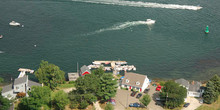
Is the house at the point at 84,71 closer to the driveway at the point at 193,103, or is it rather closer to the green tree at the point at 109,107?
the green tree at the point at 109,107

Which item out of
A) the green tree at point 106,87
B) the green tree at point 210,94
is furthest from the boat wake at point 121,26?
the green tree at point 210,94

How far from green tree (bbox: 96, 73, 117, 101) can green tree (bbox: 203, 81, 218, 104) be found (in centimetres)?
3822

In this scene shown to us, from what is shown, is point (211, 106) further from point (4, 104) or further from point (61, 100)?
point (4, 104)

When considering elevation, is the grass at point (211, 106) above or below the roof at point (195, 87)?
below

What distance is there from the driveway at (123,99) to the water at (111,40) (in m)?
24.6

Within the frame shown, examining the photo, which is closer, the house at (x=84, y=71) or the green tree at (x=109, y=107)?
the green tree at (x=109, y=107)

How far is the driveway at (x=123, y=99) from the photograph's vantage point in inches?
4449

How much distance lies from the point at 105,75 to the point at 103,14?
88.4 meters

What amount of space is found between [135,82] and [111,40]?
159 feet

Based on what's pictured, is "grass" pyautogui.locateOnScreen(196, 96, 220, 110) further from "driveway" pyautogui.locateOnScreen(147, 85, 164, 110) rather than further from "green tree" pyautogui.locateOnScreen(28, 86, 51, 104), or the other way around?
"green tree" pyautogui.locateOnScreen(28, 86, 51, 104)

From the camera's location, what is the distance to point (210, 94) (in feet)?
389

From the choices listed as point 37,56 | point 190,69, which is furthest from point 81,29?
point 190,69

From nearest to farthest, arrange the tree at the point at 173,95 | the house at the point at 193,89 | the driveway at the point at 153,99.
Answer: the tree at the point at 173,95 < the driveway at the point at 153,99 < the house at the point at 193,89

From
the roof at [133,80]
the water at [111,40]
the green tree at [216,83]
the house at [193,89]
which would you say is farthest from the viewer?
the water at [111,40]
